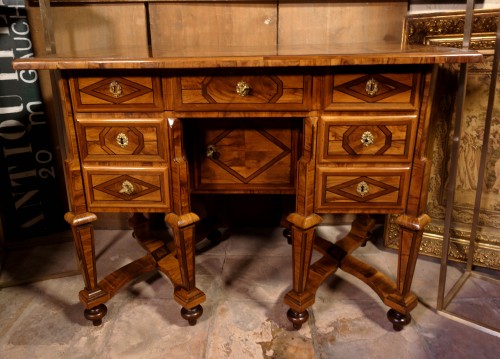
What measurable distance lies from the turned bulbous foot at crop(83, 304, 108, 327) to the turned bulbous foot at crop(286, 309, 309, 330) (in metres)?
0.74

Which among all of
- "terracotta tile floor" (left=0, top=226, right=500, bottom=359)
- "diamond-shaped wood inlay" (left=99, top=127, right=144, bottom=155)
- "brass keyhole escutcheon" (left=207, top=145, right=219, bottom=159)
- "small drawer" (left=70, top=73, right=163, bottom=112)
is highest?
"small drawer" (left=70, top=73, right=163, bottom=112)

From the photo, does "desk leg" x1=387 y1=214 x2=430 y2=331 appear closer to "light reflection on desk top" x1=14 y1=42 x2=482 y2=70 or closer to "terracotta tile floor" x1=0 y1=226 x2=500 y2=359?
"terracotta tile floor" x1=0 y1=226 x2=500 y2=359

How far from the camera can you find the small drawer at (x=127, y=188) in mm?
1536

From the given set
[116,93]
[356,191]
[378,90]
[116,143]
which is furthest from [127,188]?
[378,90]

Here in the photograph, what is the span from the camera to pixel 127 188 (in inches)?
61.0

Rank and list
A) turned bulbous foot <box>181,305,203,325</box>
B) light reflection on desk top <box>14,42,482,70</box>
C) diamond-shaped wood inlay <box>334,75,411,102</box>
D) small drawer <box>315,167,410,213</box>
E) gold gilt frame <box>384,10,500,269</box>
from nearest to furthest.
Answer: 1. light reflection on desk top <box>14,42,482,70</box>
2. diamond-shaped wood inlay <box>334,75,411,102</box>
3. small drawer <box>315,167,410,213</box>
4. turned bulbous foot <box>181,305,203,325</box>
5. gold gilt frame <box>384,10,500,269</box>

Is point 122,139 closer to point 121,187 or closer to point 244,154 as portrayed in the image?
point 121,187

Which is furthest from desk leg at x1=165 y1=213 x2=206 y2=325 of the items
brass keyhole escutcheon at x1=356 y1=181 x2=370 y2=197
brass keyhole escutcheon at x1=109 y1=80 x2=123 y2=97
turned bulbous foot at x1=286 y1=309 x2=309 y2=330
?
brass keyhole escutcheon at x1=356 y1=181 x2=370 y2=197

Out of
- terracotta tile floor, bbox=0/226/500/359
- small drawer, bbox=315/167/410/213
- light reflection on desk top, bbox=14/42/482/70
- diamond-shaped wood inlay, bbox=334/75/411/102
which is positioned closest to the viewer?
light reflection on desk top, bbox=14/42/482/70

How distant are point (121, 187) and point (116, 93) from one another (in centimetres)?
33

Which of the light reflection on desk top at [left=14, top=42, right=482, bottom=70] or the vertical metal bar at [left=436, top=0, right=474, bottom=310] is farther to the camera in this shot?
the vertical metal bar at [left=436, top=0, right=474, bottom=310]

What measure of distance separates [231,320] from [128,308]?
451mm

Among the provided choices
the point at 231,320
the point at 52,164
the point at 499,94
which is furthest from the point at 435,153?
the point at 52,164

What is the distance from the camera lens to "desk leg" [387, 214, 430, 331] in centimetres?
156
